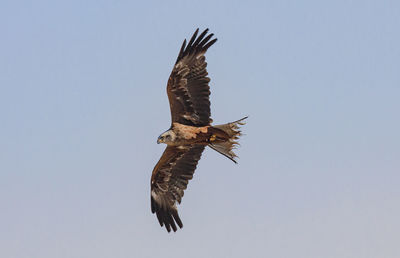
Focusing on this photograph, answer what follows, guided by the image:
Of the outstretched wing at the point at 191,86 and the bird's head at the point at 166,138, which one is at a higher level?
the outstretched wing at the point at 191,86

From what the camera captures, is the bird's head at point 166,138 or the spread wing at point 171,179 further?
the spread wing at point 171,179

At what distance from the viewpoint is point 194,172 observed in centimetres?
1523

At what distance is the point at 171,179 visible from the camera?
50.1ft

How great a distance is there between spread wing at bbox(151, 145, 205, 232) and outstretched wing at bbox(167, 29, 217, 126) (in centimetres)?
84

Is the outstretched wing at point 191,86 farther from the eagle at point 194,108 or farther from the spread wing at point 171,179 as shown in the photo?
the spread wing at point 171,179

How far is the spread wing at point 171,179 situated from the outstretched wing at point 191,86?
84cm

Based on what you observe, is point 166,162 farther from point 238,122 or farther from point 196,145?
point 238,122

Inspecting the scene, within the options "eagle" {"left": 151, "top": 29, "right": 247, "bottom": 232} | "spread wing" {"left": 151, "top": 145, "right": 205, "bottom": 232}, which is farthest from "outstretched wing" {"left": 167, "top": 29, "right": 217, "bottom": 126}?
"spread wing" {"left": 151, "top": 145, "right": 205, "bottom": 232}

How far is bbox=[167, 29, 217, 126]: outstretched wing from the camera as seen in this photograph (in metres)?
14.3

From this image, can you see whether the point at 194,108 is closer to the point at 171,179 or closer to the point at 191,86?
the point at 191,86

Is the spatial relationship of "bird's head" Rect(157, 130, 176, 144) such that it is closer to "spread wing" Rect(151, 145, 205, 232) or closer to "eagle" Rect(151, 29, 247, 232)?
"eagle" Rect(151, 29, 247, 232)

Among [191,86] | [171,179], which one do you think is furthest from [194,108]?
[171,179]

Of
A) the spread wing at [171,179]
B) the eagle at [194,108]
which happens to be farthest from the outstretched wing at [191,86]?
the spread wing at [171,179]

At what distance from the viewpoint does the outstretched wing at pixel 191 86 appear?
1430 cm
